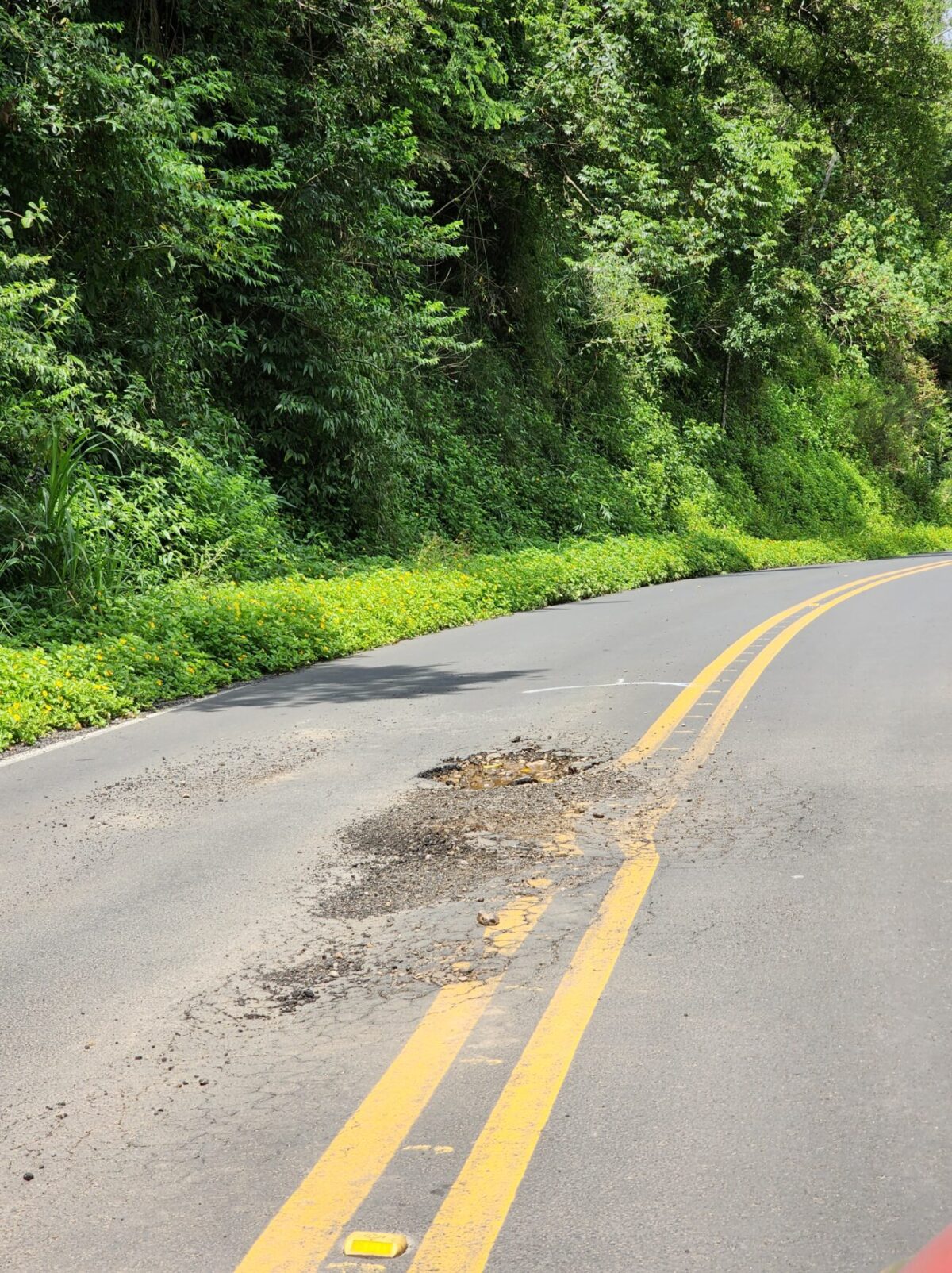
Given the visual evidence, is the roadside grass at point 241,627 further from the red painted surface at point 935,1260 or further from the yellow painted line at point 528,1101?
the red painted surface at point 935,1260

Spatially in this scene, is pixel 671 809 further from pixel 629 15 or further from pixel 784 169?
pixel 784 169

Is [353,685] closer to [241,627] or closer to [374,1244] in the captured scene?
[241,627]

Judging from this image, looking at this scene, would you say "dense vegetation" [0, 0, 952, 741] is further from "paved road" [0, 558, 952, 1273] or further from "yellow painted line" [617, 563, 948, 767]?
"paved road" [0, 558, 952, 1273]

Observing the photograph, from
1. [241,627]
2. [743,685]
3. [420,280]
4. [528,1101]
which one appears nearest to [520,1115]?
[528,1101]

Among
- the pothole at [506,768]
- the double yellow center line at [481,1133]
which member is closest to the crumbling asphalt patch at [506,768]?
the pothole at [506,768]

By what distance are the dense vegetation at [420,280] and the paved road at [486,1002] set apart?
4328 mm

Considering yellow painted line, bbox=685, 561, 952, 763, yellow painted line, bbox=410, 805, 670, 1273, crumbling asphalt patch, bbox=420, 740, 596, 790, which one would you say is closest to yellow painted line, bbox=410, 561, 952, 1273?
yellow painted line, bbox=410, 805, 670, 1273

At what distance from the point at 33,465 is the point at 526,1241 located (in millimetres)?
12655

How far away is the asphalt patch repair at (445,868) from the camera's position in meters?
4.82

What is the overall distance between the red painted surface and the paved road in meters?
1.51

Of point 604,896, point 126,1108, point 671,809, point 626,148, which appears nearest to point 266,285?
point 626,148

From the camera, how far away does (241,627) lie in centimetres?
1336

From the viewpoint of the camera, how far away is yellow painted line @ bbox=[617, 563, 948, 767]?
8.51 m

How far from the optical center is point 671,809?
702 cm
